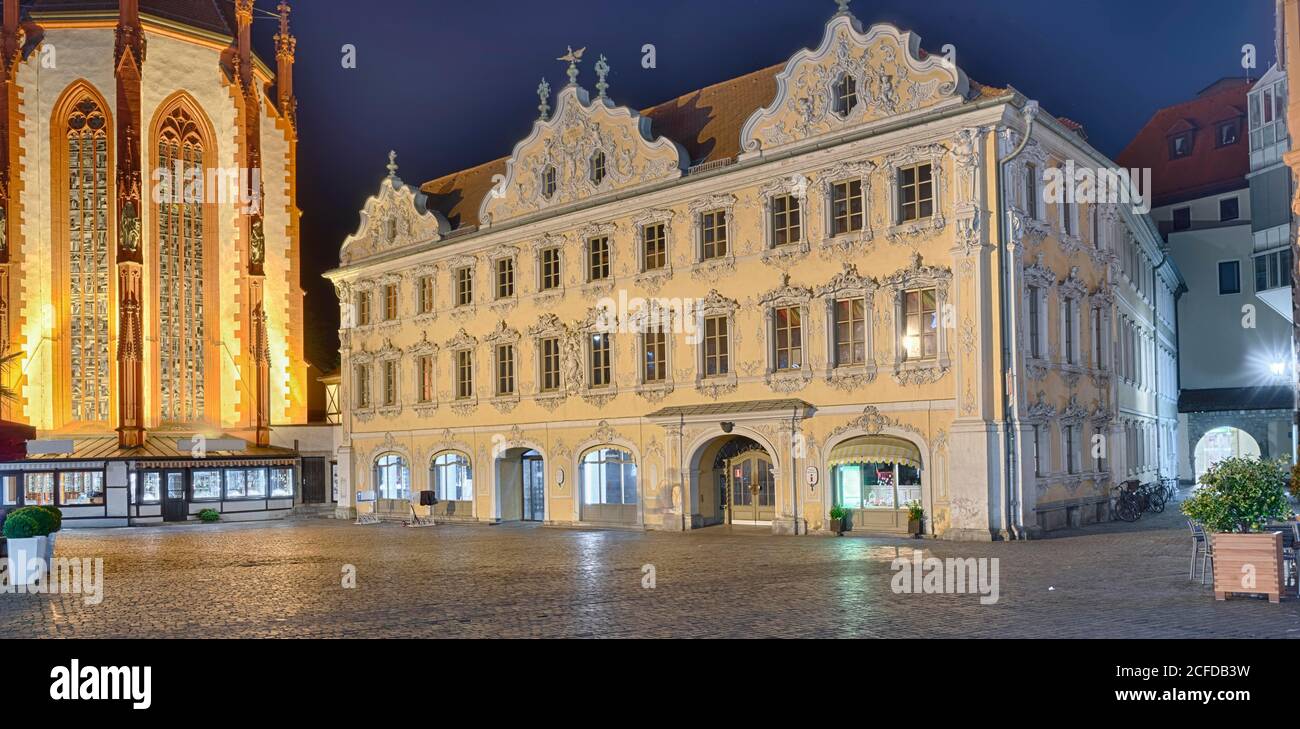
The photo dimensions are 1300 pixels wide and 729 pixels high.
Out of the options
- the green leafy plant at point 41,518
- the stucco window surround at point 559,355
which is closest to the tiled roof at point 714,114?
the stucco window surround at point 559,355

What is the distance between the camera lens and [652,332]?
35156mm

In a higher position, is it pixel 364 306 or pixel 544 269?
pixel 544 269

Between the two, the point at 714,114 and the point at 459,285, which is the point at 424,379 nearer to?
the point at 459,285

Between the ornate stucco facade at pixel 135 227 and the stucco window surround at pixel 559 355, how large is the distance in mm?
19001

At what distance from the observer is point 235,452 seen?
4966 centimetres

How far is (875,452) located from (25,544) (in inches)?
721

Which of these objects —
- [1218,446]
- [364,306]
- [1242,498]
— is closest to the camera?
[1242,498]

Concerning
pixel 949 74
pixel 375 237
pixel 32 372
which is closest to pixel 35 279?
pixel 32 372

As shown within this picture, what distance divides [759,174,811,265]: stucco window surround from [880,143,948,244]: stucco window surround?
2404mm

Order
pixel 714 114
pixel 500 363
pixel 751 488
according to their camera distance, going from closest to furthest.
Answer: pixel 751 488
pixel 714 114
pixel 500 363

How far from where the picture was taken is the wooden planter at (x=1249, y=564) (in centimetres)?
1537

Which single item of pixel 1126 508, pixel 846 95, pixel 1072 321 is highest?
pixel 846 95

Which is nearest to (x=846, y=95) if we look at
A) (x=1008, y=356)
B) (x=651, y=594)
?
(x=1008, y=356)

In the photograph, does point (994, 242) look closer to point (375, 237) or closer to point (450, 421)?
point (450, 421)
